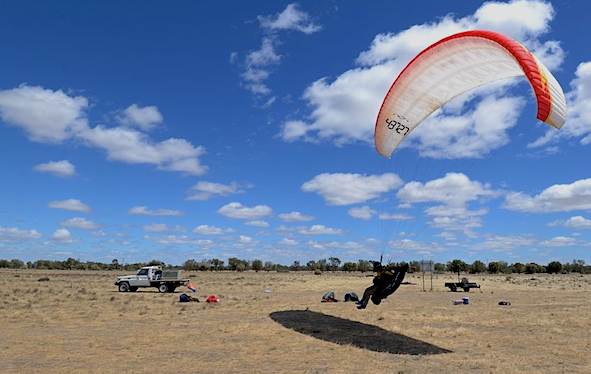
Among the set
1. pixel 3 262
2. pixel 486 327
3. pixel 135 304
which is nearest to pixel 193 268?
pixel 3 262

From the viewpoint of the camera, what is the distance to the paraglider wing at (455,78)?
39.5 feet

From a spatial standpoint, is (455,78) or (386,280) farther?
(386,280)

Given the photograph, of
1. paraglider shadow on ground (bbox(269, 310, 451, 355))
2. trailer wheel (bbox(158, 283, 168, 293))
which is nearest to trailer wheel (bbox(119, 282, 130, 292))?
trailer wheel (bbox(158, 283, 168, 293))

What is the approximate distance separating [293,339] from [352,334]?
2375 mm

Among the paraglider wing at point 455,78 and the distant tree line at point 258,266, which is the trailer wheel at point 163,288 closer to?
the paraglider wing at point 455,78

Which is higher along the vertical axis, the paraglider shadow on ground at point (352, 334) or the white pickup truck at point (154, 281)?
the white pickup truck at point (154, 281)

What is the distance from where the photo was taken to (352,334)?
59.9ft

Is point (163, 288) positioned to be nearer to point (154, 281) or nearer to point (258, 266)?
point (154, 281)

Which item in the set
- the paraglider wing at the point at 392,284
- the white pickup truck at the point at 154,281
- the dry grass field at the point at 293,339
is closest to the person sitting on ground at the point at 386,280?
the paraglider wing at the point at 392,284

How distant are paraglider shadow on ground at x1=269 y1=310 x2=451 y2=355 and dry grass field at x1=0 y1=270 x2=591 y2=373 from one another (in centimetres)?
4

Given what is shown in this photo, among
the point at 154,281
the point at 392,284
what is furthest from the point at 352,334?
the point at 154,281

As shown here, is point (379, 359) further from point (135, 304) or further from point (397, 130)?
point (135, 304)

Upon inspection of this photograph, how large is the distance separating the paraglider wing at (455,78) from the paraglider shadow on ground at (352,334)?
6653mm

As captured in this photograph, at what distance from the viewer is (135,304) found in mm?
28828
